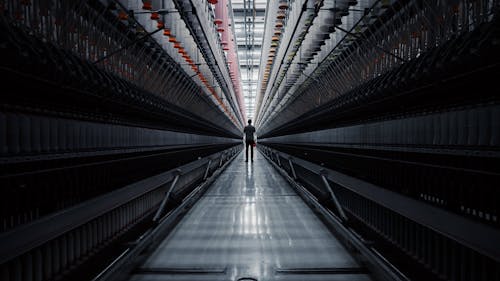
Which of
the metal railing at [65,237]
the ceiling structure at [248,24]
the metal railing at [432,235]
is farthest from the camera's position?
the ceiling structure at [248,24]

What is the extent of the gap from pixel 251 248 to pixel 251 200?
2.68 meters

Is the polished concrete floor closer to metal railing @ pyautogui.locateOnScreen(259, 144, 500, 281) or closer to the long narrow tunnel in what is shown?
the long narrow tunnel

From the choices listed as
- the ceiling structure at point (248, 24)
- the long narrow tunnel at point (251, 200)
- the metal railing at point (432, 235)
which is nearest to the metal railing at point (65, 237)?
the long narrow tunnel at point (251, 200)

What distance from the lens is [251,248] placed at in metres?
3.75

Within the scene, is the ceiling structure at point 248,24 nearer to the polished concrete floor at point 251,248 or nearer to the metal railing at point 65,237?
the polished concrete floor at point 251,248

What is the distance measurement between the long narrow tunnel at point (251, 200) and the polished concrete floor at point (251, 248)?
2cm

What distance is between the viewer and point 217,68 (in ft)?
31.0

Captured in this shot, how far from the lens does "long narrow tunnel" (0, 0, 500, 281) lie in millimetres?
2217

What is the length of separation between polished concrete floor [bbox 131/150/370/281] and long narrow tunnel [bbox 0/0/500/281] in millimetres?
19

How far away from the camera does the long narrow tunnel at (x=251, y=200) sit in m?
2.22

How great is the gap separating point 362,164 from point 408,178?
1.31 meters

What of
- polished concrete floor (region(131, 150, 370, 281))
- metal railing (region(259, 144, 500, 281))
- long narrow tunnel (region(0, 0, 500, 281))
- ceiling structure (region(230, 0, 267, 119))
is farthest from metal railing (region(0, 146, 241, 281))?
ceiling structure (region(230, 0, 267, 119))

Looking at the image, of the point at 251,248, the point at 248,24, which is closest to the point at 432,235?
the point at 251,248

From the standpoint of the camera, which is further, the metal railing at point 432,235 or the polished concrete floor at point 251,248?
the polished concrete floor at point 251,248
